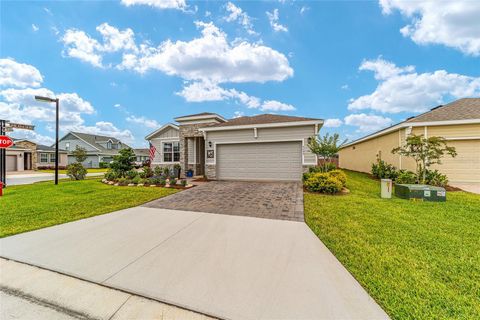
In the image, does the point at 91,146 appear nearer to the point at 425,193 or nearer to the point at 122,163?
the point at 122,163

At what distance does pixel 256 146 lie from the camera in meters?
11.3

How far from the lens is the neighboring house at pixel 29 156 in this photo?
942 inches

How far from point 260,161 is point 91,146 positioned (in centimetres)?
3352

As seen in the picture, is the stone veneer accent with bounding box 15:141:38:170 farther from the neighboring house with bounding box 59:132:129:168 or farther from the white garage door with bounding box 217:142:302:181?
the white garage door with bounding box 217:142:302:181

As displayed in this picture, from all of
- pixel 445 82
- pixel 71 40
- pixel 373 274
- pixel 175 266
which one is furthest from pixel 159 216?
pixel 445 82

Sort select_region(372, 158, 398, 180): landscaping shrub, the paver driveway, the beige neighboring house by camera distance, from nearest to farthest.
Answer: the paver driveway → the beige neighboring house → select_region(372, 158, 398, 180): landscaping shrub

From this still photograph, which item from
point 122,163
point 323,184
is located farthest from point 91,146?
point 323,184

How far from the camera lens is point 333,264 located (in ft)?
9.26

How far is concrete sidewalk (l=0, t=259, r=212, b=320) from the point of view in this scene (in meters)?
1.97

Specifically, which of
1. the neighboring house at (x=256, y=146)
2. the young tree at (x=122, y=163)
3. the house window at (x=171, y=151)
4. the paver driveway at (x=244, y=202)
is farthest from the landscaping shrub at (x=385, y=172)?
the young tree at (x=122, y=163)

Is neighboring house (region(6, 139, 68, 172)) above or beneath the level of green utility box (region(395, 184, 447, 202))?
above

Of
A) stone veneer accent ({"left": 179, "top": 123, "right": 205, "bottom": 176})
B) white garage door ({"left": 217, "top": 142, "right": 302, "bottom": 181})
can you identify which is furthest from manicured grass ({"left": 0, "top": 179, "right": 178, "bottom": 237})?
stone veneer accent ({"left": 179, "top": 123, "right": 205, "bottom": 176})

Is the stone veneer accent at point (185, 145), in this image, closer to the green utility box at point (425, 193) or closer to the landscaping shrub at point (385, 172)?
the green utility box at point (425, 193)

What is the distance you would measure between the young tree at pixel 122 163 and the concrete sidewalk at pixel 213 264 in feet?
27.6
